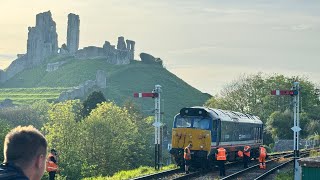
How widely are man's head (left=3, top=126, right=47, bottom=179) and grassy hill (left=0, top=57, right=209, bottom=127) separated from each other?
13173 cm

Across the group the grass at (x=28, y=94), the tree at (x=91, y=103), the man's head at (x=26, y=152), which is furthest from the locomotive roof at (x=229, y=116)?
the grass at (x=28, y=94)

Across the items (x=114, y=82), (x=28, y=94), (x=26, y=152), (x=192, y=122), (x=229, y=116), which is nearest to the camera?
(x=26, y=152)

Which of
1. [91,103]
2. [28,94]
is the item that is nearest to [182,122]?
[91,103]

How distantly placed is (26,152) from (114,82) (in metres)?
160

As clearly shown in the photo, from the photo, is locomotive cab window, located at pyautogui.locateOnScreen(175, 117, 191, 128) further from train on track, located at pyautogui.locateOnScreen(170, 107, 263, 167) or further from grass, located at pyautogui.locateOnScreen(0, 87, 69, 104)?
grass, located at pyautogui.locateOnScreen(0, 87, 69, 104)

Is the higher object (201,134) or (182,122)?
(182,122)

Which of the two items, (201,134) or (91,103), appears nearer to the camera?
(201,134)

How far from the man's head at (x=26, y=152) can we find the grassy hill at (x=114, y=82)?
432 feet

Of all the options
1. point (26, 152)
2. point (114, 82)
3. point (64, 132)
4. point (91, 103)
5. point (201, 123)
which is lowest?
point (64, 132)

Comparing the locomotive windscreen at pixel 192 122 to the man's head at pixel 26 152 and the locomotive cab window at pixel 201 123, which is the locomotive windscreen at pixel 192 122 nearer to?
the locomotive cab window at pixel 201 123

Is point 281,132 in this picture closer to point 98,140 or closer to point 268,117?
point 268,117

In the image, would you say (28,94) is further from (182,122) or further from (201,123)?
(201,123)

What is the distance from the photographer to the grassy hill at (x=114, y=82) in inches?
5920

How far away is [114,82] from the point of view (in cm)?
16350
